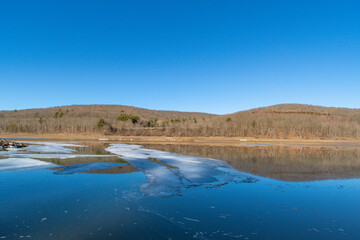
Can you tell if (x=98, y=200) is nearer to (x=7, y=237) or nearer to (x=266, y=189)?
(x=7, y=237)

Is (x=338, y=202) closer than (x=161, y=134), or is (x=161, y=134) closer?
(x=338, y=202)

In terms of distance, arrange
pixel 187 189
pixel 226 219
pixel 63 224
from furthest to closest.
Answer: pixel 187 189 → pixel 226 219 → pixel 63 224

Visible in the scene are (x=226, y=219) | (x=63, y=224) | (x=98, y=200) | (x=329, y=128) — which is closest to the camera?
(x=63, y=224)

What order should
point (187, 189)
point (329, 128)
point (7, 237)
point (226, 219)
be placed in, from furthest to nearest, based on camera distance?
point (329, 128) < point (187, 189) < point (226, 219) < point (7, 237)

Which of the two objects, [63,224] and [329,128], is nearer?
[63,224]

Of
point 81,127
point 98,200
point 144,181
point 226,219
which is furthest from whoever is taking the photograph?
point 81,127

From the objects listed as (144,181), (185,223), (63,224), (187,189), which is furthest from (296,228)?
(144,181)

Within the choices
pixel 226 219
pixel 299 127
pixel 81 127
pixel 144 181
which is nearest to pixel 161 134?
pixel 81 127

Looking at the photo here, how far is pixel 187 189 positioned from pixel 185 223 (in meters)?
3.61

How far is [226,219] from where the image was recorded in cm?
679

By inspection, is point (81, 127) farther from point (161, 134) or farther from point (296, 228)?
point (296, 228)

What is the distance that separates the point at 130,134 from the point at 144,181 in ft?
194

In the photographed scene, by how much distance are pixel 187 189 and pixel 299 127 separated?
6081 cm

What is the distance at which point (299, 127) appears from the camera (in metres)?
62.5
